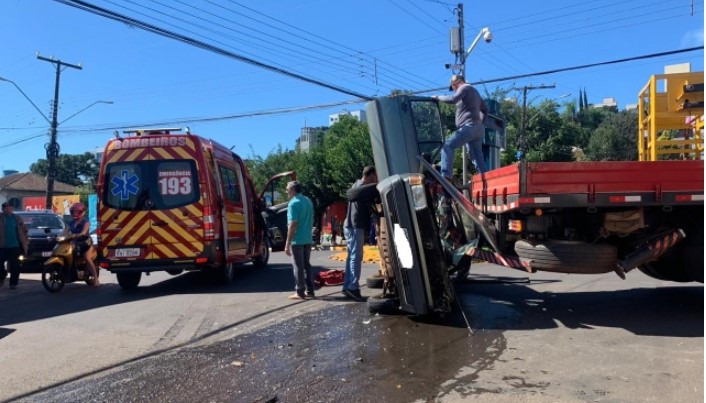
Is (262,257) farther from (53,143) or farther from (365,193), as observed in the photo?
(53,143)

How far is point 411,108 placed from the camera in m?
8.06

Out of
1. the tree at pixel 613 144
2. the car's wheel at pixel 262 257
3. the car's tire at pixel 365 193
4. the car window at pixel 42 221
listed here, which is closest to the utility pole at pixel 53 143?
the car window at pixel 42 221

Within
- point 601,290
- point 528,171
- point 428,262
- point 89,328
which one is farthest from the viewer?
point 601,290

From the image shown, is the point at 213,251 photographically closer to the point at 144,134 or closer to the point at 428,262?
the point at 144,134

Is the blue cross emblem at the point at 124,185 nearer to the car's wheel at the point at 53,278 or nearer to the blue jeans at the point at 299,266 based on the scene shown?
the car's wheel at the point at 53,278

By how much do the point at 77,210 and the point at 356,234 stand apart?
5.64 metres

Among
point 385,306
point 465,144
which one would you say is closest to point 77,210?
point 385,306

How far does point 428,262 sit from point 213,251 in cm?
466

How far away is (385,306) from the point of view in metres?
6.97

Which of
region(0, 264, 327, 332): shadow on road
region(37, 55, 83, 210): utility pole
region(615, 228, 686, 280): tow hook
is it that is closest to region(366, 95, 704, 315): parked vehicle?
region(615, 228, 686, 280): tow hook

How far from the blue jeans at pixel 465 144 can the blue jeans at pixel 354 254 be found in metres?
1.43

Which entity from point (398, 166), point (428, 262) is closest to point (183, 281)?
point (398, 166)

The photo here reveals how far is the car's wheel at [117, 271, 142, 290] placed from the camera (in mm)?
10562

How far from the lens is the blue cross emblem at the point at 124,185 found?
10.1 m
